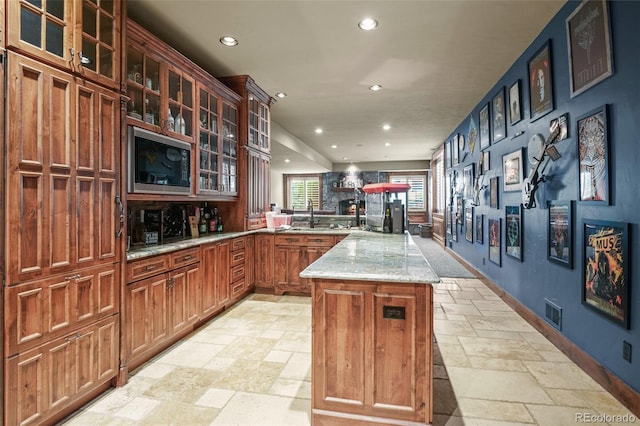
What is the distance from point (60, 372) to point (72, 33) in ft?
6.19

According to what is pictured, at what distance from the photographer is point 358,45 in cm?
321

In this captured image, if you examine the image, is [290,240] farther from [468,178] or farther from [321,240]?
[468,178]

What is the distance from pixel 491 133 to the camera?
4.61m

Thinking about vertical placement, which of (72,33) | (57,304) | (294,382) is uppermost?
(72,33)

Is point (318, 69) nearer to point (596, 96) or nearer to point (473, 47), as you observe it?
point (473, 47)

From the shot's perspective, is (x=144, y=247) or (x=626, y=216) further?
(x=144, y=247)

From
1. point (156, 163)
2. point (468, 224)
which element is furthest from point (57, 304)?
point (468, 224)

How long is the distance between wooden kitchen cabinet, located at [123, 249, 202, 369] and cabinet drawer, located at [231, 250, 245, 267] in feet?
2.28

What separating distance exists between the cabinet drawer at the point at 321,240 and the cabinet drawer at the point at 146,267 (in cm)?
201

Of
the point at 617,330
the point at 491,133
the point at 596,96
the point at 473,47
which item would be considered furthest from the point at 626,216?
the point at 491,133

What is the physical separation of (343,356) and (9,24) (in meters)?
2.31

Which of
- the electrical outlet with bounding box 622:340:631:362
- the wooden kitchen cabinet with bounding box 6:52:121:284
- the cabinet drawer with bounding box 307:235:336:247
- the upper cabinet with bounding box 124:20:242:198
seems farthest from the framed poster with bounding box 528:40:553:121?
the wooden kitchen cabinet with bounding box 6:52:121:284

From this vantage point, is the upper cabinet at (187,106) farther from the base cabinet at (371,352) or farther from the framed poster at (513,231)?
the framed poster at (513,231)

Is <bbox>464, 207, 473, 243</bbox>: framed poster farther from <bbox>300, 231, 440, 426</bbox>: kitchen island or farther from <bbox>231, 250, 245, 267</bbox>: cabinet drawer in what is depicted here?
<bbox>300, 231, 440, 426</bbox>: kitchen island
